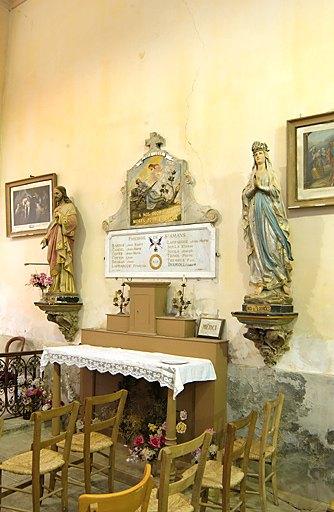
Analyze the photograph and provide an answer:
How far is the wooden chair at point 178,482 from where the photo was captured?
2510mm

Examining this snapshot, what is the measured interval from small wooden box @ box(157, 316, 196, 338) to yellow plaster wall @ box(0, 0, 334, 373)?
274mm

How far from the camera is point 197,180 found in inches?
206

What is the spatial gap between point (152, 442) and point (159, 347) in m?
0.87

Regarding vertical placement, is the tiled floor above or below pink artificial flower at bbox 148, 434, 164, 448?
below

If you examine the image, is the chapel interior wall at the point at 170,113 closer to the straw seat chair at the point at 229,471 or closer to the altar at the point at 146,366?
the altar at the point at 146,366

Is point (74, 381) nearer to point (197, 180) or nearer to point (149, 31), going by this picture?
point (197, 180)

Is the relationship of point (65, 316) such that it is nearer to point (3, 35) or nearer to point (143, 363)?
point (143, 363)

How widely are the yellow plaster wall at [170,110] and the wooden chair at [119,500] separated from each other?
2437 millimetres

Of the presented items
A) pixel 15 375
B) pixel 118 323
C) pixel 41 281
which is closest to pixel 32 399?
pixel 15 375

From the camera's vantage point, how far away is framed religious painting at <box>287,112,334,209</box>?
14.1ft

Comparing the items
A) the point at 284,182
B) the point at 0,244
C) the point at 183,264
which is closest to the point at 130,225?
the point at 183,264

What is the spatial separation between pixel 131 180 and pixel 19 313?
2791mm

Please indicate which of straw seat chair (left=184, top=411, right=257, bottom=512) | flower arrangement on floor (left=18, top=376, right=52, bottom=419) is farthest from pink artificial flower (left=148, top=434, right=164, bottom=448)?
flower arrangement on floor (left=18, top=376, right=52, bottom=419)

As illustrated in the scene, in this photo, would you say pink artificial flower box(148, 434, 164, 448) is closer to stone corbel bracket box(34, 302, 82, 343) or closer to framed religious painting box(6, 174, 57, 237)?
stone corbel bracket box(34, 302, 82, 343)
